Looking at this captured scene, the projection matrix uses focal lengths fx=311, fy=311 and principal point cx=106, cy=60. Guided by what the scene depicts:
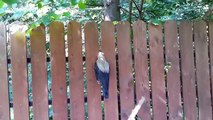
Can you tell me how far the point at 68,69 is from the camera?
2.71m

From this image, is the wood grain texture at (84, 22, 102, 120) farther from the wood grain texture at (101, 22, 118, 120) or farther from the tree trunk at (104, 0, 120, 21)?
the tree trunk at (104, 0, 120, 21)

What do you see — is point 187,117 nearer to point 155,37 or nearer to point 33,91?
point 155,37

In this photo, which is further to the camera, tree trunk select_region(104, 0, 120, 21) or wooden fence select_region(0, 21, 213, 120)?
tree trunk select_region(104, 0, 120, 21)

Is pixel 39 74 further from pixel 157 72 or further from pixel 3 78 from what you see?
pixel 157 72

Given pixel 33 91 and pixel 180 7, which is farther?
pixel 180 7

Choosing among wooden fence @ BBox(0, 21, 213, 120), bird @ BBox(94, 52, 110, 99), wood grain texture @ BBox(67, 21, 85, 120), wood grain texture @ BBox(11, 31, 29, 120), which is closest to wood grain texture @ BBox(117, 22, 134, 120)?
wooden fence @ BBox(0, 21, 213, 120)

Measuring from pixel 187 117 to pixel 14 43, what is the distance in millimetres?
1665

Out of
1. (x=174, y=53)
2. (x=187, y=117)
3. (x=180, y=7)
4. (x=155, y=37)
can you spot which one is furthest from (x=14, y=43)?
(x=180, y=7)

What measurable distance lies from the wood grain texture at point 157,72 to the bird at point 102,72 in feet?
1.38

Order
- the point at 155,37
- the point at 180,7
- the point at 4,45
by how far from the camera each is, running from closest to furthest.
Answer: the point at 4,45 → the point at 155,37 → the point at 180,7

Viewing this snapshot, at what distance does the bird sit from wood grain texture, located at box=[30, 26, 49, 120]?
1.46ft

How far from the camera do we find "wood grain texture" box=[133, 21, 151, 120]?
109 inches

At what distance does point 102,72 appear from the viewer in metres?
2.66

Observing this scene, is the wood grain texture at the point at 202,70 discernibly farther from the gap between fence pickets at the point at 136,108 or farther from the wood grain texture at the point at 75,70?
the wood grain texture at the point at 75,70
